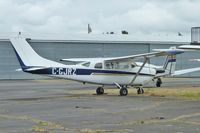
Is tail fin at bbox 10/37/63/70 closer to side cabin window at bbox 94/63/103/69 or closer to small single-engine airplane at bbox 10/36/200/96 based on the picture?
small single-engine airplane at bbox 10/36/200/96

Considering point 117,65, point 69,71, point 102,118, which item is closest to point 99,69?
point 117,65

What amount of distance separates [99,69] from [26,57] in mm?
4114

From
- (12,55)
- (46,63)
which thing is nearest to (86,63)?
(46,63)

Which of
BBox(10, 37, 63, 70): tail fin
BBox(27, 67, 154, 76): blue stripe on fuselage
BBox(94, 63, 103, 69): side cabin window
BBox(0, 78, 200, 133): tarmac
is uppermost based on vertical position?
BBox(10, 37, 63, 70): tail fin

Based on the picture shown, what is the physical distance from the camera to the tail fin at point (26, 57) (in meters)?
25.4

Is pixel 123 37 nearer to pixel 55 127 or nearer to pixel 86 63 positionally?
pixel 86 63

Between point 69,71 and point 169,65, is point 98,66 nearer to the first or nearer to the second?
point 69,71

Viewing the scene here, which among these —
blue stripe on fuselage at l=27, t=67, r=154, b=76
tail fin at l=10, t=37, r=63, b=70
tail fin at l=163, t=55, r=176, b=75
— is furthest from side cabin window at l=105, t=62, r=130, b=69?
tail fin at l=163, t=55, r=176, b=75

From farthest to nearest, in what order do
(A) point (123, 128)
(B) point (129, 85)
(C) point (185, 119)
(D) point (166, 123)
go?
(B) point (129, 85) → (C) point (185, 119) → (D) point (166, 123) → (A) point (123, 128)

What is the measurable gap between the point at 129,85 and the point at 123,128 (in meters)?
15.0

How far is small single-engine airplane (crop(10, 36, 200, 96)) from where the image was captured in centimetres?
2539

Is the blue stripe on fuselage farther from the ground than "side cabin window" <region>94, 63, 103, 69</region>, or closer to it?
closer to it

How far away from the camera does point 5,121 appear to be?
14.2 m

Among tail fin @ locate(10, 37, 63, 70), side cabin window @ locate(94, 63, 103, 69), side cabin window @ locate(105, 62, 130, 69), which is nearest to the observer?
tail fin @ locate(10, 37, 63, 70)
